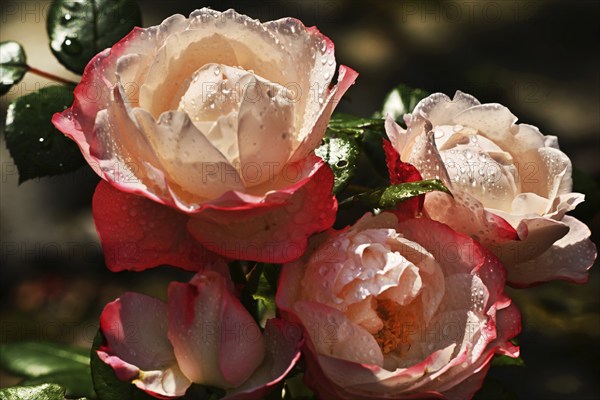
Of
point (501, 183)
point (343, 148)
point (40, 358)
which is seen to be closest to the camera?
point (501, 183)

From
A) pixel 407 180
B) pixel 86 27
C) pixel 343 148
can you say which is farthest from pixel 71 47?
pixel 407 180

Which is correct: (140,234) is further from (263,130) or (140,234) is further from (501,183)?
(501,183)

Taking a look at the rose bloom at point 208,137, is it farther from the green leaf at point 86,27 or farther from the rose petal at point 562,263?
the green leaf at point 86,27

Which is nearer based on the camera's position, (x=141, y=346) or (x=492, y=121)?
(x=141, y=346)

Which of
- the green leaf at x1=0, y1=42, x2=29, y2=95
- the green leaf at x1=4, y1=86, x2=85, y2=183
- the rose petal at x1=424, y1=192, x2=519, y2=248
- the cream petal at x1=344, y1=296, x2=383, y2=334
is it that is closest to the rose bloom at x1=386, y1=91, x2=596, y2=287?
the rose petal at x1=424, y1=192, x2=519, y2=248

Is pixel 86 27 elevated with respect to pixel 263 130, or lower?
lower

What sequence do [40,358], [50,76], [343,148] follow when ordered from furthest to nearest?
[40,358]
[50,76]
[343,148]

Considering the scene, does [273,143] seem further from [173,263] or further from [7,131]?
[7,131]
